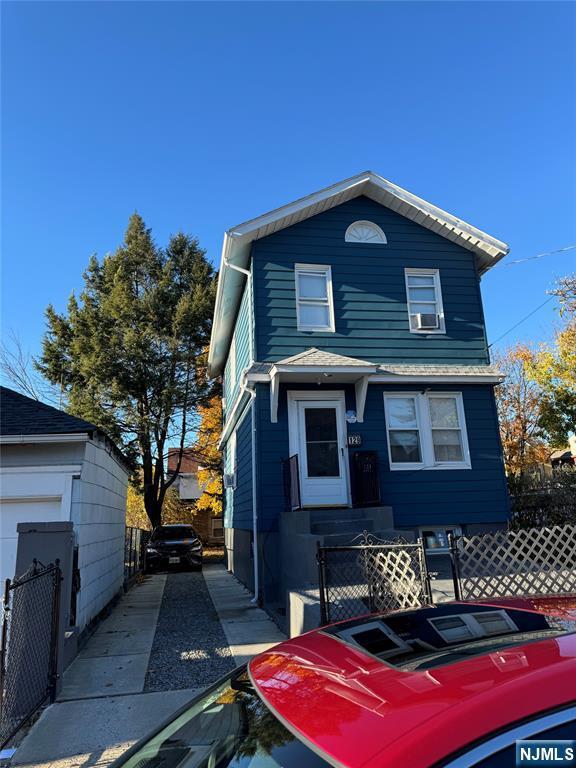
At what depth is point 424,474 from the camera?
1103cm

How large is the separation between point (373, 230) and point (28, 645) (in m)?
10.3

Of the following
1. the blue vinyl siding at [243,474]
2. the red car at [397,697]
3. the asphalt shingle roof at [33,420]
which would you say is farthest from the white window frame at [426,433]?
the red car at [397,697]

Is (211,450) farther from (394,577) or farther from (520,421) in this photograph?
(394,577)

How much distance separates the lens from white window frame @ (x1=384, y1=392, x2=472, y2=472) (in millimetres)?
11070

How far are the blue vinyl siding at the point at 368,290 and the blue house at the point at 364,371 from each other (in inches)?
1.2

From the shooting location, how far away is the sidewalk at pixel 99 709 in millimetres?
4113

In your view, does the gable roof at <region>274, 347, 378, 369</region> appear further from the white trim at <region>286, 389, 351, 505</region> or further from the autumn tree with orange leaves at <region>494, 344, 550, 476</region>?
the autumn tree with orange leaves at <region>494, 344, 550, 476</region>

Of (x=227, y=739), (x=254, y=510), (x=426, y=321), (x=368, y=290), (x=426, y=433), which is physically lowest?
(x=227, y=739)

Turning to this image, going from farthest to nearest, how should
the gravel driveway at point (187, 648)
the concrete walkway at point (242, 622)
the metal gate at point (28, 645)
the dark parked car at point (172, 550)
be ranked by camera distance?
the dark parked car at point (172, 550)
the concrete walkway at point (242, 622)
the gravel driveway at point (187, 648)
the metal gate at point (28, 645)

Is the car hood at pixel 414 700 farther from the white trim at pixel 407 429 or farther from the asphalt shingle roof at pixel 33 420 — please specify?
the white trim at pixel 407 429

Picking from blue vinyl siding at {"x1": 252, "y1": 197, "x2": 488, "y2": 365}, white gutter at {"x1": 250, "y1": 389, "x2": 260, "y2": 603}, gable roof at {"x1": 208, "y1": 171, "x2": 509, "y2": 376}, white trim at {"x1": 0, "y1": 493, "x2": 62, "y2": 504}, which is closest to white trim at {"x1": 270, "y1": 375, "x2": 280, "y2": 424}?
white gutter at {"x1": 250, "y1": 389, "x2": 260, "y2": 603}

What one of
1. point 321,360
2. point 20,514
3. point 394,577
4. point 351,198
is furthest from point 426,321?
point 20,514

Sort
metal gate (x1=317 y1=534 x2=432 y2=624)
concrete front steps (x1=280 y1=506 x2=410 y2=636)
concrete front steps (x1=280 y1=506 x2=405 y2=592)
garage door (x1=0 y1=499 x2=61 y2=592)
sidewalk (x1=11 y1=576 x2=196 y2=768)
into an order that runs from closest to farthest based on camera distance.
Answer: sidewalk (x1=11 y1=576 x2=196 y2=768), metal gate (x1=317 y1=534 x2=432 y2=624), garage door (x1=0 y1=499 x2=61 y2=592), concrete front steps (x1=280 y1=506 x2=410 y2=636), concrete front steps (x1=280 y1=506 x2=405 y2=592)

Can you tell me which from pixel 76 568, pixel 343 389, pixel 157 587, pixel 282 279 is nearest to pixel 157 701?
pixel 76 568
